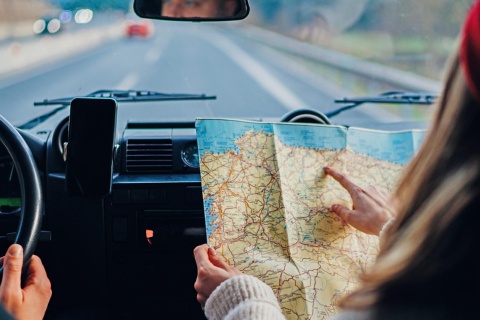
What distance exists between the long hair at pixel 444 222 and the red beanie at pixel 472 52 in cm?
3

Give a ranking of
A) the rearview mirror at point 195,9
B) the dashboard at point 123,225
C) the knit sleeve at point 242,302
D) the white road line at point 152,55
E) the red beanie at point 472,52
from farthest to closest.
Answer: the white road line at point 152,55
the dashboard at point 123,225
the rearview mirror at point 195,9
the knit sleeve at point 242,302
the red beanie at point 472,52

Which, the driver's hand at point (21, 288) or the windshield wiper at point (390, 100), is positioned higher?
the windshield wiper at point (390, 100)

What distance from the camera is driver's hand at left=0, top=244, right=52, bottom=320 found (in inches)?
68.7

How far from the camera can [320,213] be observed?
84.4 inches

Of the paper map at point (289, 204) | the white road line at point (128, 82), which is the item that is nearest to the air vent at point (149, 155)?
the white road line at point (128, 82)

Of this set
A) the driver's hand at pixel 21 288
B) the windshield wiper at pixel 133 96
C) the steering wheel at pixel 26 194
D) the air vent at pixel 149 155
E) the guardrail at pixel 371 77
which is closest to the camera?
the driver's hand at pixel 21 288

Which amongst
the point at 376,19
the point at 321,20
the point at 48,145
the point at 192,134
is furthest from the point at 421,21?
the point at 48,145

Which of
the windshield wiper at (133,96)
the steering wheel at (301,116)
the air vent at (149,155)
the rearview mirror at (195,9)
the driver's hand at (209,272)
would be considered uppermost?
the rearview mirror at (195,9)

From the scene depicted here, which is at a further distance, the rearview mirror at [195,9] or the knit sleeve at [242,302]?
the rearview mirror at [195,9]

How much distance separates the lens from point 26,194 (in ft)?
6.46

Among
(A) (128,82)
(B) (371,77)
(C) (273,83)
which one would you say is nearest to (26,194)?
(A) (128,82)

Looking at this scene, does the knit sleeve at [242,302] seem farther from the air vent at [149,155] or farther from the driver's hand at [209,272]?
the air vent at [149,155]

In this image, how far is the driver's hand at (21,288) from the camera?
1.74 m

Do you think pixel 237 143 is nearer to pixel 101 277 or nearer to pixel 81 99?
pixel 81 99
